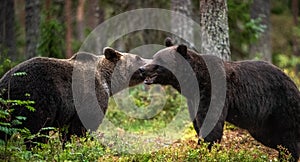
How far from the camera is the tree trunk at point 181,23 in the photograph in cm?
1401

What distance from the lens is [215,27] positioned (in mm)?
10031

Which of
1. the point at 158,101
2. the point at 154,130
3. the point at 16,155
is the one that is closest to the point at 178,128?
the point at 154,130

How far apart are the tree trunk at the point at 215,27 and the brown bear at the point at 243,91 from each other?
1694mm

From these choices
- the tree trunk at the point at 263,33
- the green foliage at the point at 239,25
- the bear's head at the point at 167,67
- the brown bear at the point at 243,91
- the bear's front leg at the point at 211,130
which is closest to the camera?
the bear's front leg at the point at 211,130

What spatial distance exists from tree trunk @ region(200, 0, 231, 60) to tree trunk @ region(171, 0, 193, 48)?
372 cm

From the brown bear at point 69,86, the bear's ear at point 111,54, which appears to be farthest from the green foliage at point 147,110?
the bear's ear at point 111,54

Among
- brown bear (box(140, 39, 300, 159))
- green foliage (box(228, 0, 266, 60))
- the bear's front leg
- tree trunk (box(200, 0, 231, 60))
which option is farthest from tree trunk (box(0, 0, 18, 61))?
the bear's front leg

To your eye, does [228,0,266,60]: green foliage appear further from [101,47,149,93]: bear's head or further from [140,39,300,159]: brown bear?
[140,39,300,159]: brown bear

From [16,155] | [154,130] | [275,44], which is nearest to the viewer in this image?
[16,155]

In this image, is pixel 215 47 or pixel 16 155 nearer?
pixel 16 155

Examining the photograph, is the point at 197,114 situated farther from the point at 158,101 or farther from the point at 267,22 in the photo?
the point at 267,22

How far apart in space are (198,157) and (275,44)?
1027 inches

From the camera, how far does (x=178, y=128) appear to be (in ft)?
39.0

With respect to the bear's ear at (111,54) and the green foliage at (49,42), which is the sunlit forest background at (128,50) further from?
the bear's ear at (111,54)
